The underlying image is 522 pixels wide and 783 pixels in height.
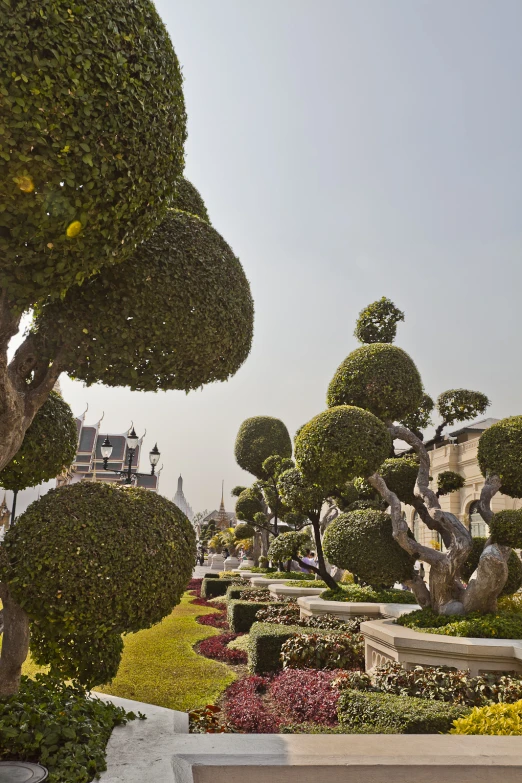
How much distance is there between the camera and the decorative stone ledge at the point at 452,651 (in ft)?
23.0

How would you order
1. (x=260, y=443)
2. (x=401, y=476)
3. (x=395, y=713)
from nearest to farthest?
1. (x=395, y=713)
2. (x=401, y=476)
3. (x=260, y=443)

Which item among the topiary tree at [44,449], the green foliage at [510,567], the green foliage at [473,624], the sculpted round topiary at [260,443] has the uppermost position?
the sculpted round topiary at [260,443]

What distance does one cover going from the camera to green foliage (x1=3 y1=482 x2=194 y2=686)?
12.2ft

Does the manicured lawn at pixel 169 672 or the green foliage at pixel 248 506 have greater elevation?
the green foliage at pixel 248 506

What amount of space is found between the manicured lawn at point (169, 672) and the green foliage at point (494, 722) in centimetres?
365

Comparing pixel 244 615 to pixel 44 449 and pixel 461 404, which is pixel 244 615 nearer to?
pixel 461 404

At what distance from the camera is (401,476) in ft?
35.8

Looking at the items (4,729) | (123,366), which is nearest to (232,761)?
(4,729)

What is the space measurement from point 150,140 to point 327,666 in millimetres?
7892

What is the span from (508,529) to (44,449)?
260 inches

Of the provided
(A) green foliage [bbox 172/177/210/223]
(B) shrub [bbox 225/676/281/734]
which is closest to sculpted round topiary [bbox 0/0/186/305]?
(A) green foliage [bbox 172/177/210/223]

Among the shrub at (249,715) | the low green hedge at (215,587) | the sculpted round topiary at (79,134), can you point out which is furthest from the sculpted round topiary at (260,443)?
the sculpted round topiary at (79,134)

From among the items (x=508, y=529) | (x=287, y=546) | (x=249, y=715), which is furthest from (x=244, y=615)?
(x=249, y=715)

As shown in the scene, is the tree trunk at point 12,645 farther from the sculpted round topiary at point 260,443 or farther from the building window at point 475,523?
the building window at point 475,523
